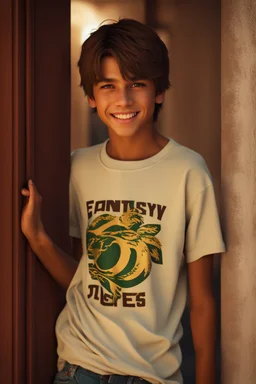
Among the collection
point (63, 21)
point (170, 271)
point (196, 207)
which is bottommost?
point (170, 271)

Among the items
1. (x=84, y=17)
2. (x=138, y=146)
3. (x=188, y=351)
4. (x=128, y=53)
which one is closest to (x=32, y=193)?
(x=138, y=146)

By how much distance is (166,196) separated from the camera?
189cm

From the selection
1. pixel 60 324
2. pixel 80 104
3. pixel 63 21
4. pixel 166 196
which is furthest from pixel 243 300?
pixel 80 104

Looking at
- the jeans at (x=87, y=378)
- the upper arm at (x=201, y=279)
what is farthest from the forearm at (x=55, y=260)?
the upper arm at (x=201, y=279)

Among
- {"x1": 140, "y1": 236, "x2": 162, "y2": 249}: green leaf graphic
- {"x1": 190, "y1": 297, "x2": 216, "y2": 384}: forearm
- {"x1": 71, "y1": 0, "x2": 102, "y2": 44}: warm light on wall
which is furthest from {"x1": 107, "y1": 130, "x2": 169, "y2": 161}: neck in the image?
{"x1": 71, "y1": 0, "x2": 102, "y2": 44}: warm light on wall

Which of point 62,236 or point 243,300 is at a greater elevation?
point 62,236

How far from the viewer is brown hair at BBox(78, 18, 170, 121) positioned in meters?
1.87

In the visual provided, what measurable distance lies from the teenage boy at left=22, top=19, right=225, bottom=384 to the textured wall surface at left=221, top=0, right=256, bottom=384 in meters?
0.06

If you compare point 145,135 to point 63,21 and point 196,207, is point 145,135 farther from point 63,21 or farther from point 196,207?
point 63,21

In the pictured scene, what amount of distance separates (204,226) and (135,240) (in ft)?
0.62

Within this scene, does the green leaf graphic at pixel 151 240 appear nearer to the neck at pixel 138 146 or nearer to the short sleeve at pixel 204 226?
the short sleeve at pixel 204 226

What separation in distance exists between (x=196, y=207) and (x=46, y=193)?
0.43 meters

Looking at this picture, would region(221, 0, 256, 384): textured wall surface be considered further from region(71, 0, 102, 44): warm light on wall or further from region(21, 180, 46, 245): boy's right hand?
region(71, 0, 102, 44): warm light on wall

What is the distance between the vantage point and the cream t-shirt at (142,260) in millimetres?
1848
